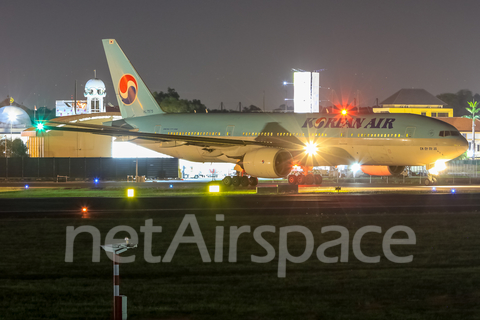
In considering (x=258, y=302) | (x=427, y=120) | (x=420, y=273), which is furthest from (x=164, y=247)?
(x=427, y=120)

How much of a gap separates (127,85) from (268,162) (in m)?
15.1

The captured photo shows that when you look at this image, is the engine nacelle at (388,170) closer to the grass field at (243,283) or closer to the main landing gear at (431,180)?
the main landing gear at (431,180)

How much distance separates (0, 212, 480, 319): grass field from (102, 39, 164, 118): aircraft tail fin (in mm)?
27962

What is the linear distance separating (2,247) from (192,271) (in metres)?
5.38

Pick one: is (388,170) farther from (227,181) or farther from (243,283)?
(243,283)

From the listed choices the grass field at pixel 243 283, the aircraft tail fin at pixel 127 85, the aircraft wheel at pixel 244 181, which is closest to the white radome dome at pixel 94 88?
the aircraft tail fin at pixel 127 85

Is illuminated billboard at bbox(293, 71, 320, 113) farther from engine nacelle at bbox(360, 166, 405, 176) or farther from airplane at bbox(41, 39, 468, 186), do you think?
engine nacelle at bbox(360, 166, 405, 176)

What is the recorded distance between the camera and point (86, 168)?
6391 centimetres

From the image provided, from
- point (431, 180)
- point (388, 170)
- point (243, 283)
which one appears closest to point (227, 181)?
point (388, 170)

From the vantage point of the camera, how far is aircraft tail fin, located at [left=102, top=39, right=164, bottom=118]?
144ft

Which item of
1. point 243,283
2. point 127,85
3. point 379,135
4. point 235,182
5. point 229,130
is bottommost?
point 243,283

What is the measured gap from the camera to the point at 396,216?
822 inches

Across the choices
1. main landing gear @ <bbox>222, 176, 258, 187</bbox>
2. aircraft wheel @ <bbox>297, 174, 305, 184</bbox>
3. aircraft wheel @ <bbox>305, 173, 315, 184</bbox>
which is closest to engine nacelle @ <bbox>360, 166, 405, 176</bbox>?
aircraft wheel @ <bbox>305, 173, 315, 184</bbox>

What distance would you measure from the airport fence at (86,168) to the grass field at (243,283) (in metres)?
45.0
